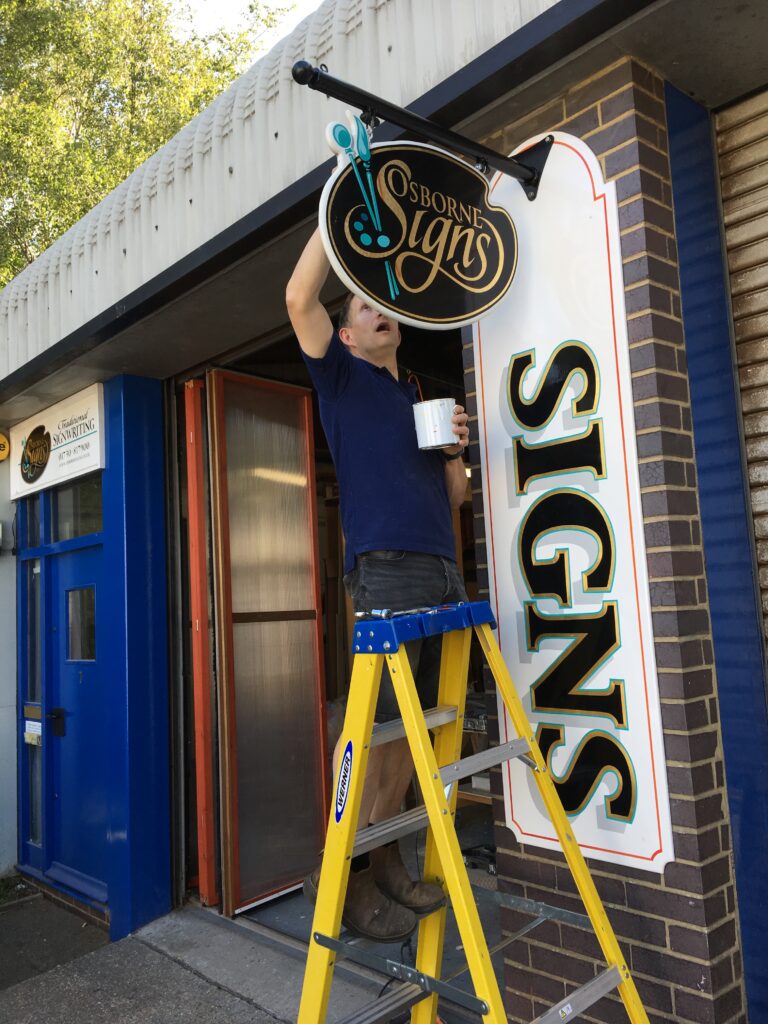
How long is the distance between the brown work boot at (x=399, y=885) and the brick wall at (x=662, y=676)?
1.55 ft

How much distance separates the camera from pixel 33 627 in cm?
595

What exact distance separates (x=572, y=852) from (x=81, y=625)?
4.06 m

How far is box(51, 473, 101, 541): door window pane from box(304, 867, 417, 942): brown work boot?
3462 millimetres

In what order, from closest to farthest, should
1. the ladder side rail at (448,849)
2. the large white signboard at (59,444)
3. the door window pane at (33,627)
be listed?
the ladder side rail at (448,849), the large white signboard at (59,444), the door window pane at (33,627)

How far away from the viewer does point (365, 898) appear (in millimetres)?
2219

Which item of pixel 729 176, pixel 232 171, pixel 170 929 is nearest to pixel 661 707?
pixel 729 176

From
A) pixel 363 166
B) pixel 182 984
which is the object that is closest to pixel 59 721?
pixel 182 984

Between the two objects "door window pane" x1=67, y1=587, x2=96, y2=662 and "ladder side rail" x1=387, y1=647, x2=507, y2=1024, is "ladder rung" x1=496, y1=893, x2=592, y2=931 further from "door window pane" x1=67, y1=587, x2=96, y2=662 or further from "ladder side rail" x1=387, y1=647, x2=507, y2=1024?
"door window pane" x1=67, y1=587, x2=96, y2=662

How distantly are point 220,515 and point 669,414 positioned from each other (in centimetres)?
287

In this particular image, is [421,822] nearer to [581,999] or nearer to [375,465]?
[581,999]

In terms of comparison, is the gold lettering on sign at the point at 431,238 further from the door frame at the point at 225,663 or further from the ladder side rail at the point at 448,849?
the door frame at the point at 225,663

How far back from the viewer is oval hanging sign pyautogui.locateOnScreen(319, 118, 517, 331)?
6.57 feet

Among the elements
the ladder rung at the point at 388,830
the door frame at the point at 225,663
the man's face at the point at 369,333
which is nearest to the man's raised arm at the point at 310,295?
the man's face at the point at 369,333

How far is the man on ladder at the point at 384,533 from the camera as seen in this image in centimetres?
222
